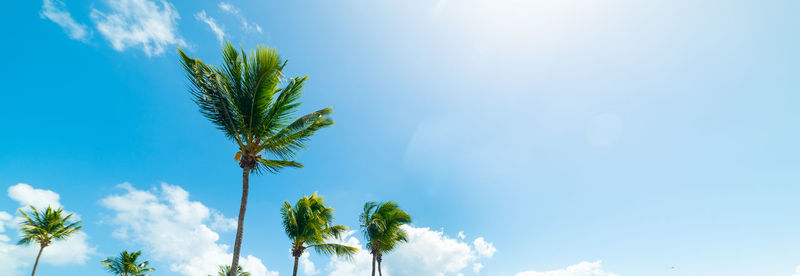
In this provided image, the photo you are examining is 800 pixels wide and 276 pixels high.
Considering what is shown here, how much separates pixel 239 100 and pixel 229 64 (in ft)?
3.78

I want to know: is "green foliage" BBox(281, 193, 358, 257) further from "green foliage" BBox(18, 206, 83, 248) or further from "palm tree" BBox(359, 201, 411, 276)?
"green foliage" BBox(18, 206, 83, 248)

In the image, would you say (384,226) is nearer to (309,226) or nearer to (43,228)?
(309,226)

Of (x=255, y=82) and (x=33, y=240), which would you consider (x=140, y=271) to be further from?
(x=255, y=82)

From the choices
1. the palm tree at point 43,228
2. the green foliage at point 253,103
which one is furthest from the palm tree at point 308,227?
the palm tree at point 43,228

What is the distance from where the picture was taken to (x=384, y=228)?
21625 mm

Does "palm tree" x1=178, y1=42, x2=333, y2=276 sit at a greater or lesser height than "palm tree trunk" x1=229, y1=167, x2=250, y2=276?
greater

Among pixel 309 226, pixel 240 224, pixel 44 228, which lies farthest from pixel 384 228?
pixel 44 228

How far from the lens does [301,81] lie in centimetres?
1088

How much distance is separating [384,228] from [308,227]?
6236mm

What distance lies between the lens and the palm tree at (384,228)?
21625 millimetres

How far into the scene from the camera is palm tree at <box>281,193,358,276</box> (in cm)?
1709

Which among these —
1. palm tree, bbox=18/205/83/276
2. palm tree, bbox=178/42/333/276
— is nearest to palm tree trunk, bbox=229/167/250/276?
palm tree, bbox=178/42/333/276

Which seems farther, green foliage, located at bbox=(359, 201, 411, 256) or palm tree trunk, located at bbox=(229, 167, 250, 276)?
green foliage, located at bbox=(359, 201, 411, 256)

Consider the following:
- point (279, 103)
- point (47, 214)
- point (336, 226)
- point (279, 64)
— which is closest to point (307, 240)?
point (336, 226)
